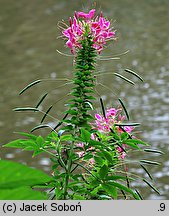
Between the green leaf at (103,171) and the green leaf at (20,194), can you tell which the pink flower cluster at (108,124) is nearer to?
the green leaf at (103,171)

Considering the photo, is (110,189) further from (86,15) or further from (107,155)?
(86,15)

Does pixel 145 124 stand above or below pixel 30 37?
below

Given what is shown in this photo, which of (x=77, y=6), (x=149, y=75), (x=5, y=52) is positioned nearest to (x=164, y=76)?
(x=149, y=75)

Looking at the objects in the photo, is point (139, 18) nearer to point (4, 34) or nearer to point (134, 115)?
point (4, 34)

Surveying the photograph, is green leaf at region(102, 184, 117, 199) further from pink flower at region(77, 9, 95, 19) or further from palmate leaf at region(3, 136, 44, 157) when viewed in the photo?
pink flower at region(77, 9, 95, 19)

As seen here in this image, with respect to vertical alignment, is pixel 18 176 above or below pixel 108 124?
below

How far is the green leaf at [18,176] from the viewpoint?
28 cm

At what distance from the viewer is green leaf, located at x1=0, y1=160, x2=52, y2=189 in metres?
0.28

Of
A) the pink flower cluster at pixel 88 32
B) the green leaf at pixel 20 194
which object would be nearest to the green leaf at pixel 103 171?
the pink flower cluster at pixel 88 32

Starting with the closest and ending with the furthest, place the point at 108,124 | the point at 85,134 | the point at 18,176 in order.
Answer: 1. the point at 18,176
2. the point at 85,134
3. the point at 108,124

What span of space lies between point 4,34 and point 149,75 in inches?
88.5

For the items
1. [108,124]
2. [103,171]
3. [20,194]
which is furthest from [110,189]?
[20,194]

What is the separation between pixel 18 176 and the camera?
11.2 inches
